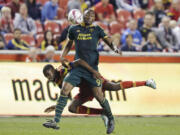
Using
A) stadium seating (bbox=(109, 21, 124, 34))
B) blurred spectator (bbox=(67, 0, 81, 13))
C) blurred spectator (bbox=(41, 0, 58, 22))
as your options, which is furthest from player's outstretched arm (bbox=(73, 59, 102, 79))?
blurred spectator (bbox=(67, 0, 81, 13))

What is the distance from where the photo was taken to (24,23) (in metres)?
19.0

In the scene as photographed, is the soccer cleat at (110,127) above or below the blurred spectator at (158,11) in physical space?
below

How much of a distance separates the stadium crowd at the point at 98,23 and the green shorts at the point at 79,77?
5.38 meters

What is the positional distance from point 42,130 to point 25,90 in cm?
372

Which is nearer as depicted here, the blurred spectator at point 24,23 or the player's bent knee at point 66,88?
the player's bent knee at point 66,88

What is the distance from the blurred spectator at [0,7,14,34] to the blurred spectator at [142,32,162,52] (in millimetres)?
4096

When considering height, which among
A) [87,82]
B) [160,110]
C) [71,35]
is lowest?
[160,110]

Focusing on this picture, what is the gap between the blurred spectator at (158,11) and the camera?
71.1 feet

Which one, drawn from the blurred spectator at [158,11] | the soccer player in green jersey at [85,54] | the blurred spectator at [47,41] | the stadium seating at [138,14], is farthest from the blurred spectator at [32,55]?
the stadium seating at [138,14]

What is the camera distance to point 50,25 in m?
19.7

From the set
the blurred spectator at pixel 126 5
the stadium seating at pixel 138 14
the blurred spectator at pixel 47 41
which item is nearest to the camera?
the blurred spectator at pixel 47 41

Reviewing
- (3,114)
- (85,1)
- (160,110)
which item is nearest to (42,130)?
(3,114)

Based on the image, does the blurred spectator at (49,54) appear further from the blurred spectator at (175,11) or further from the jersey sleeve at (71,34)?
the blurred spectator at (175,11)

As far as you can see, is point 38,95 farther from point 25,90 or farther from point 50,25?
point 50,25
